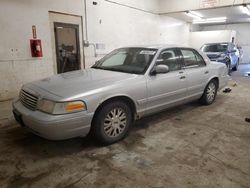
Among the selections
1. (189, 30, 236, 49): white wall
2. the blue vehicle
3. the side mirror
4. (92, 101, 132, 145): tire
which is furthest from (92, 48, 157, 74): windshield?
(189, 30, 236, 49): white wall

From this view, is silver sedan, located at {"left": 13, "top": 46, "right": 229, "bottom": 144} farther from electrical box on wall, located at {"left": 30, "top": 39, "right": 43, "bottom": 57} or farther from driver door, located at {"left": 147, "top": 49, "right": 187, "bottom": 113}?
electrical box on wall, located at {"left": 30, "top": 39, "right": 43, "bottom": 57}

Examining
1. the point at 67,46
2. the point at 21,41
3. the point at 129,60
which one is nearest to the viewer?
the point at 129,60

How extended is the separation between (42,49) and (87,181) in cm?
446

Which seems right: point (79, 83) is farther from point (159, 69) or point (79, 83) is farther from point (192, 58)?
point (192, 58)

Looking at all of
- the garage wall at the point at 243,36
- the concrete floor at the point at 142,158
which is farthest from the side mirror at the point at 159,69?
the garage wall at the point at 243,36

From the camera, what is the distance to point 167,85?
323 centimetres

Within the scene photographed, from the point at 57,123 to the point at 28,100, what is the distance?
66 cm

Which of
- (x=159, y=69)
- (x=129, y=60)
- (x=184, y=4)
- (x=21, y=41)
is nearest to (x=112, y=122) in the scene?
(x=159, y=69)

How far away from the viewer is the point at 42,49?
543 centimetres

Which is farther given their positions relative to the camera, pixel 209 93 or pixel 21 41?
pixel 21 41

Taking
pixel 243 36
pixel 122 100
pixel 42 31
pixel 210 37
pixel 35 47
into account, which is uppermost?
pixel 243 36

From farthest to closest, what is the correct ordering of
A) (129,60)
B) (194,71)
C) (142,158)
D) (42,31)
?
1. (42,31)
2. (194,71)
3. (129,60)
4. (142,158)

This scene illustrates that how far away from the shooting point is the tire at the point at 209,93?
14.1 feet

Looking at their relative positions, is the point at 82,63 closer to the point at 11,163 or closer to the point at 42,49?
the point at 42,49
